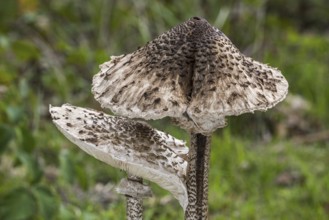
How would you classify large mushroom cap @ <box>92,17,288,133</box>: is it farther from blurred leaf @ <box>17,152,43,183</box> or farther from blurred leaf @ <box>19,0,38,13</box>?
blurred leaf @ <box>19,0,38,13</box>

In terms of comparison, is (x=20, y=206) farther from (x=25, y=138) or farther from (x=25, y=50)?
(x=25, y=50)

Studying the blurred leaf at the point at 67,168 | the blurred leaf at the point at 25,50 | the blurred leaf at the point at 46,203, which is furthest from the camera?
the blurred leaf at the point at 25,50

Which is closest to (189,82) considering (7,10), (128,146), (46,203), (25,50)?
(128,146)

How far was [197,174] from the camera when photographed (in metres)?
1.90

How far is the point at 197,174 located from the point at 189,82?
0.87 feet

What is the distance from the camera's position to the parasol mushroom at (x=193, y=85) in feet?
5.57

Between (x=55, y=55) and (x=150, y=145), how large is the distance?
284cm

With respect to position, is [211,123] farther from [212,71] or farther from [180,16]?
[180,16]

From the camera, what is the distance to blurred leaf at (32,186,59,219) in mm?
2746

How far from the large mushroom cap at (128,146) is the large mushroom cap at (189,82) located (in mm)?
129

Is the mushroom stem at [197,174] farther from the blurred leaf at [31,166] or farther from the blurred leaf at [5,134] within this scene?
the blurred leaf at [5,134]

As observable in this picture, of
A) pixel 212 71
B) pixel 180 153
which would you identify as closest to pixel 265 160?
pixel 180 153

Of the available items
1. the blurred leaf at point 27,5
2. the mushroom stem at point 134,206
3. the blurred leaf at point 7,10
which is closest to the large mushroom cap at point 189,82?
the mushroom stem at point 134,206

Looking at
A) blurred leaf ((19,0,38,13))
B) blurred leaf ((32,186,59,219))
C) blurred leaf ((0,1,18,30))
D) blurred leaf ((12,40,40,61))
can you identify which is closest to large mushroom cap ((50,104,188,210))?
blurred leaf ((32,186,59,219))
